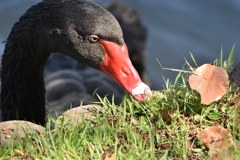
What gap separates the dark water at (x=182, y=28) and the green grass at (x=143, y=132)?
3470 millimetres

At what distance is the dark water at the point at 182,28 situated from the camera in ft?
19.7

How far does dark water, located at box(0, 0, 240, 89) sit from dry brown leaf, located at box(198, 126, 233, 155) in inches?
146

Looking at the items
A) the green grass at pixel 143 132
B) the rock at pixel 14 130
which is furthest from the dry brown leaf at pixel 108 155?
the rock at pixel 14 130

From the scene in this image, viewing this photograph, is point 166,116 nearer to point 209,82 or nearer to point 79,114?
point 209,82

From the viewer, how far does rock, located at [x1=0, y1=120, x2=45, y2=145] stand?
226 cm

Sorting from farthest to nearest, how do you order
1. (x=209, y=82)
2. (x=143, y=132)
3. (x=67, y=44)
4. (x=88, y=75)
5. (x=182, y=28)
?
(x=182, y=28) < (x=88, y=75) < (x=67, y=44) < (x=209, y=82) < (x=143, y=132)

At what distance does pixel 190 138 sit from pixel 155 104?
0.32 metres

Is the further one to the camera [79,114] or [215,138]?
[79,114]

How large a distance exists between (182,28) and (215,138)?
4.47 metres

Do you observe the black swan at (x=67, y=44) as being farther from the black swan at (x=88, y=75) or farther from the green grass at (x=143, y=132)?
the black swan at (x=88, y=75)

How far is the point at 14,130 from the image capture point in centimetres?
236

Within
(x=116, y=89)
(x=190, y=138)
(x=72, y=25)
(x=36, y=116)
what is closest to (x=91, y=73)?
(x=116, y=89)

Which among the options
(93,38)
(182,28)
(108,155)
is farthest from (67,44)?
(182,28)

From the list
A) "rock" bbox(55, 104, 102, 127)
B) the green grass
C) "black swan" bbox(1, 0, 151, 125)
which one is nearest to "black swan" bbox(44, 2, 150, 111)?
"black swan" bbox(1, 0, 151, 125)
